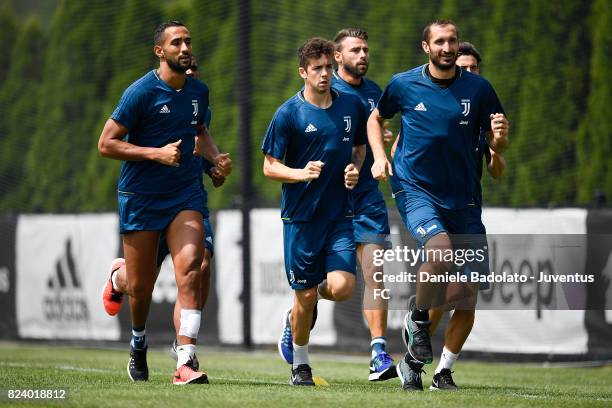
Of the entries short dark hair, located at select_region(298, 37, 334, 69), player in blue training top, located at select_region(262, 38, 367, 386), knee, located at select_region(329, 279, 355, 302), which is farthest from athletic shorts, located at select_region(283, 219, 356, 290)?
short dark hair, located at select_region(298, 37, 334, 69)

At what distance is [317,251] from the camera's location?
29.5ft

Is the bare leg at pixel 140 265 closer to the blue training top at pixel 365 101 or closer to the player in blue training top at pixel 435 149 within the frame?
the player in blue training top at pixel 435 149

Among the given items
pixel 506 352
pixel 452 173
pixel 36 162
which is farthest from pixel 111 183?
pixel 452 173

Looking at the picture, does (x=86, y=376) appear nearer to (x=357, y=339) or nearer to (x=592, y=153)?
(x=357, y=339)

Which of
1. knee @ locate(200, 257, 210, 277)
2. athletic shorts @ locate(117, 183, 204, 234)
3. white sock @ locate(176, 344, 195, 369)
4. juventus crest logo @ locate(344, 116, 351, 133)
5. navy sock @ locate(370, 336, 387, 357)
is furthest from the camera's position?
knee @ locate(200, 257, 210, 277)

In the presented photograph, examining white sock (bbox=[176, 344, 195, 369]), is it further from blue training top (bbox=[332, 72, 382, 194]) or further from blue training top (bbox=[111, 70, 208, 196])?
blue training top (bbox=[332, 72, 382, 194])

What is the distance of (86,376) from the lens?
984 cm

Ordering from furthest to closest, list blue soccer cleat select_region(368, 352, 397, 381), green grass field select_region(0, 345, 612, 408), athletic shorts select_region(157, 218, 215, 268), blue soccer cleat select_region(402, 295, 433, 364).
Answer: blue soccer cleat select_region(368, 352, 397, 381) → athletic shorts select_region(157, 218, 215, 268) → blue soccer cleat select_region(402, 295, 433, 364) → green grass field select_region(0, 345, 612, 408)

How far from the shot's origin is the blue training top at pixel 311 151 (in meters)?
8.96

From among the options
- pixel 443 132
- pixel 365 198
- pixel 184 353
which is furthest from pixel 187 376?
pixel 365 198

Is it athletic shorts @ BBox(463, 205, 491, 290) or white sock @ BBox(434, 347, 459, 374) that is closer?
athletic shorts @ BBox(463, 205, 491, 290)

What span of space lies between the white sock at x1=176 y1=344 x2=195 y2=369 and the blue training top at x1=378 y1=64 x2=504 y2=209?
1927mm

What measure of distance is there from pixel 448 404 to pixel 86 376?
3.56 metres

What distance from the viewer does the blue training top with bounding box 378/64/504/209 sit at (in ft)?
28.1
